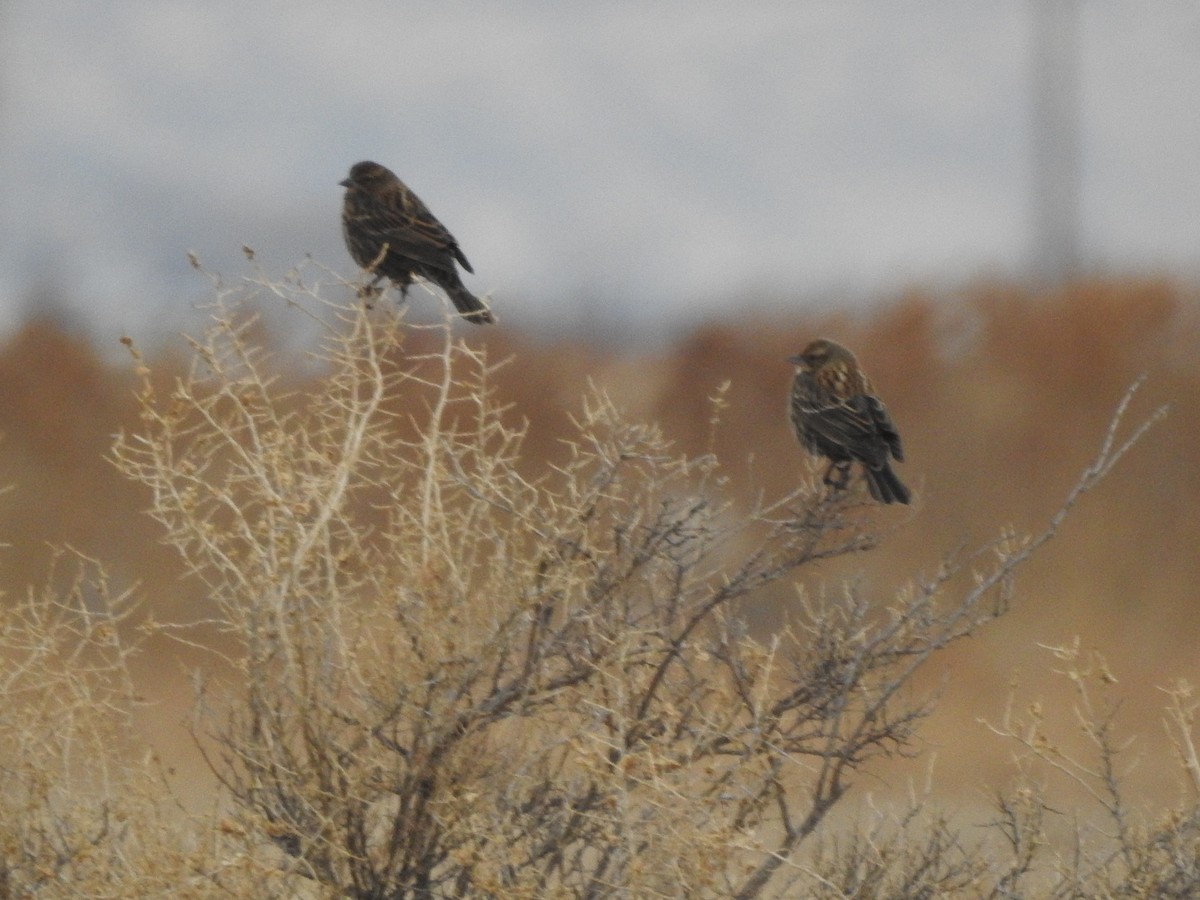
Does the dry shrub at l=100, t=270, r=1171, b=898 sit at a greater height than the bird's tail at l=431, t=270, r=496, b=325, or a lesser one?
lesser

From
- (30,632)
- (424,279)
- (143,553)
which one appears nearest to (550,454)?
(143,553)

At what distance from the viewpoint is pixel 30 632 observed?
6070 millimetres

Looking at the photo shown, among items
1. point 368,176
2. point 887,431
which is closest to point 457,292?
point 368,176

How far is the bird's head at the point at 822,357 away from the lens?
26.6 ft

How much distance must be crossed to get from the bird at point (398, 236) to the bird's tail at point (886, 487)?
5.80 feet

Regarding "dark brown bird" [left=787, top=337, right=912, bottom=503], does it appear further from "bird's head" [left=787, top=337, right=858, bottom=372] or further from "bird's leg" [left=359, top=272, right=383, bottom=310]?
"bird's leg" [left=359, top=272, right=383, bottom=310]

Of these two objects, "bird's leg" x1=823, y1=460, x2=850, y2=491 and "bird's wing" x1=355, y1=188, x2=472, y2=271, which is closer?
"bird's leg" x1=823, y1=460, x2=850, y2=491

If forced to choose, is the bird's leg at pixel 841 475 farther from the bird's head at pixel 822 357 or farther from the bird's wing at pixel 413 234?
the bird's wing at pixel 413 234

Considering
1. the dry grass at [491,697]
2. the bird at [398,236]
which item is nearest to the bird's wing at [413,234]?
the bird at [398,236]

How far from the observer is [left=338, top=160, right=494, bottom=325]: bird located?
7727 mm

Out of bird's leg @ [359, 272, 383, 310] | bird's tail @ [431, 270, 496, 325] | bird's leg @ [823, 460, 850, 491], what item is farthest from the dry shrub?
bird's tail @ [431, 270, 496, 325]

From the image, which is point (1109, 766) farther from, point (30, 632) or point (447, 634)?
point (30, 632)

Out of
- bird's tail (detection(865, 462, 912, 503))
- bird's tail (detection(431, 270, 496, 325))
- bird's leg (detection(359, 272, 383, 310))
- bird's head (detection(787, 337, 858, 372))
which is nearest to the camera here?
bird's leg (detection(359, 272, 383, 310))

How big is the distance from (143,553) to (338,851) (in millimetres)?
9980
